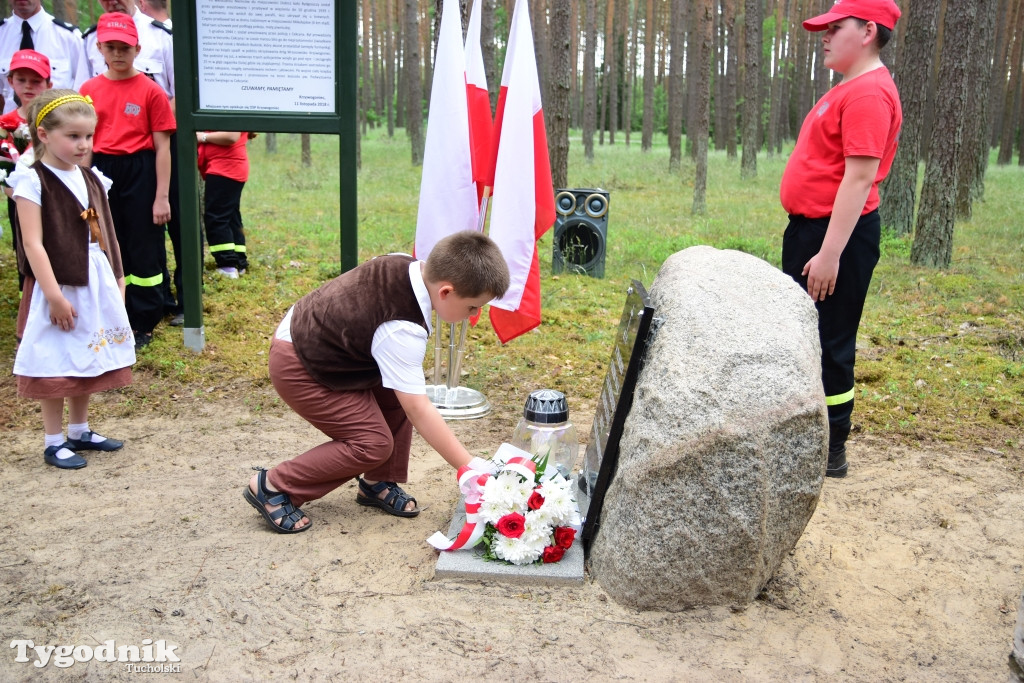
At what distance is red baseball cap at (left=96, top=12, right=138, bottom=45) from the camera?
5184mm

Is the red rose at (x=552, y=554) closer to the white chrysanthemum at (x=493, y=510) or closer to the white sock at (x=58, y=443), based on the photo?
the white chrysanthemum at (x=493, y=510)

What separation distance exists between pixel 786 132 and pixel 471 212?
40.5 metres

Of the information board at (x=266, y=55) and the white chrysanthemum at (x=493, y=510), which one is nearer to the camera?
the white chrysanthemum at (x=493, y=510)

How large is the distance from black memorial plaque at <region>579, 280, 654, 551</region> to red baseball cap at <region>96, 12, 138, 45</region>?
149 inches

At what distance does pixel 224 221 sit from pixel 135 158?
1572 mm

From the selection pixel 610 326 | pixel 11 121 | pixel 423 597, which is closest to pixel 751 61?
pixel 610 326

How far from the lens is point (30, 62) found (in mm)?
5141

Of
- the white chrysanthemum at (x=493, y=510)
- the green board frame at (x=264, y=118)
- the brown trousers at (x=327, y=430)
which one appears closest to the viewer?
the white chrysanthemum at (x=493, y=510)

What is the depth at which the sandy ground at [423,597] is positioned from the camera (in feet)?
8.56

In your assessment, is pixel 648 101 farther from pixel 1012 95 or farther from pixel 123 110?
pixel 123 110

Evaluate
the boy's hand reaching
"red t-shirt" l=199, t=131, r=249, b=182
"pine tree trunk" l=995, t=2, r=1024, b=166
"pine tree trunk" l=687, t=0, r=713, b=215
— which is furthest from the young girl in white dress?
"pine tree trunk" l=995, t=2, r=1024, b=166

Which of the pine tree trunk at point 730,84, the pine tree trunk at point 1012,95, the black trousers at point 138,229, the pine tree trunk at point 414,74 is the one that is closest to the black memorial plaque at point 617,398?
the black trousers at point 138,229

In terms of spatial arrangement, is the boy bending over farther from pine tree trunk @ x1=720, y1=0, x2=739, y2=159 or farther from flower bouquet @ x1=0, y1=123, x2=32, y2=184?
pine tree trunk @ x1=720, y1=0, x2=739, y2=159

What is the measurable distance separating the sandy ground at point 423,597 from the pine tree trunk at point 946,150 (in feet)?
18.9
